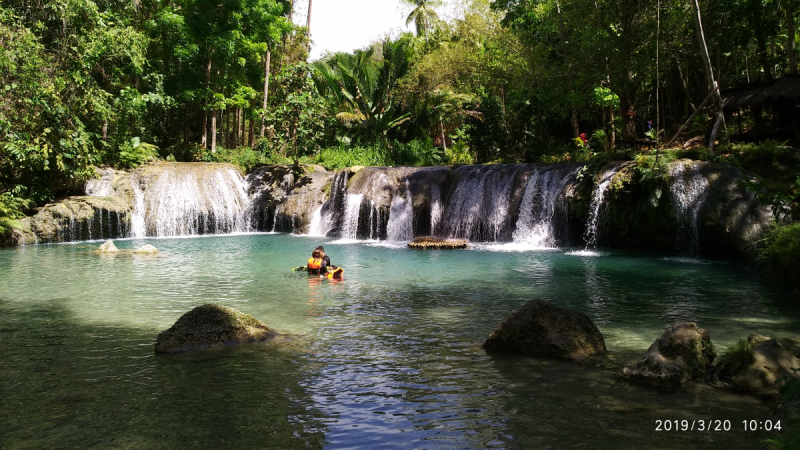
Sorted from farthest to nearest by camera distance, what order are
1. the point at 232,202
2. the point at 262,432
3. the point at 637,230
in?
the point at 232,202, the point at 637,230, the point at 262,432

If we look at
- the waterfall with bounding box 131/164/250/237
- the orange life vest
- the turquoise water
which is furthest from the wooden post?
the waterfall with bounding box 131/164/250/237

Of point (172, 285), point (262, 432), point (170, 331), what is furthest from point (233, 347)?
point (172, 285)

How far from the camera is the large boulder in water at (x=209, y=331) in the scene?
6699 millimetres

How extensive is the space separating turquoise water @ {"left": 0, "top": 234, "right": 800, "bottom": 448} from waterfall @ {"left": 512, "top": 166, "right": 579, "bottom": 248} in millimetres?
5962

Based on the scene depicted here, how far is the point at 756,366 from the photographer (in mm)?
5266

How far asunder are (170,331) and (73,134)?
17282 millimetres

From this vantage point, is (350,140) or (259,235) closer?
(259,235)

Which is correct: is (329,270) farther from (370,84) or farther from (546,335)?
(370,84)

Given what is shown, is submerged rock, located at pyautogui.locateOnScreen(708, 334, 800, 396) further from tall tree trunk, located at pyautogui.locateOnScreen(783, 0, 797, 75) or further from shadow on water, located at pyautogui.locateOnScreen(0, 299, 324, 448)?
tall tree trunk, located at pyautogui.locateOnScreen(783, 0, 797, 75)

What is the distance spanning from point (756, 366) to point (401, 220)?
17.3m

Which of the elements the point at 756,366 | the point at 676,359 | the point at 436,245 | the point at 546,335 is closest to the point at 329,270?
the point at 436,245

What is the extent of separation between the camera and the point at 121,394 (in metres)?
5.27

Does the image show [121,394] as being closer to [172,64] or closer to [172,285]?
[172,285]

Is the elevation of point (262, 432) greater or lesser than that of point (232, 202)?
lesser
